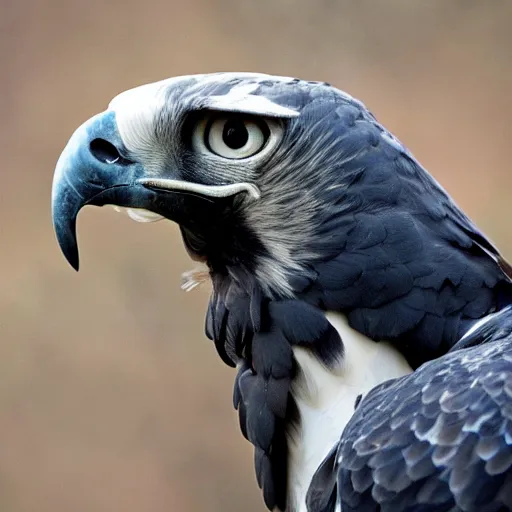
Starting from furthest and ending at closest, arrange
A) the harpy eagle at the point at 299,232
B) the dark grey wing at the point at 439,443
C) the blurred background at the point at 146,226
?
the blurred background at the point at 146,226 < the harpy eagle at the point at 299,232 < the dark grey wing at the point at 439,443

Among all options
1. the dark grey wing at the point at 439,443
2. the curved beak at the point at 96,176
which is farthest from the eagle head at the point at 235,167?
the dark grey wing at the point at 439,443

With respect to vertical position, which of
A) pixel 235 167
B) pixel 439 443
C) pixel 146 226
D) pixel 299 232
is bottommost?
pixel 439 443

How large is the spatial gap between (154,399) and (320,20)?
120 centimetres

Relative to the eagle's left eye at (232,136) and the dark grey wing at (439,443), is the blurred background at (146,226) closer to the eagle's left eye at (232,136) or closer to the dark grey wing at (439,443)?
the eagle's left eye at (232,136)

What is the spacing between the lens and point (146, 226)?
2.58 metres

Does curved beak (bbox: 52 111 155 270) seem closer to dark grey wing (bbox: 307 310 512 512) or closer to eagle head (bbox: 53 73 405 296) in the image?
eagle head (bbox: 53 73 405 296)

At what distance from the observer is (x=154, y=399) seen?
8.33ft

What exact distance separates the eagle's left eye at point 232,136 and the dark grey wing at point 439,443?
345 mm

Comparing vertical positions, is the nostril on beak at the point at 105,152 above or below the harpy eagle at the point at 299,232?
above

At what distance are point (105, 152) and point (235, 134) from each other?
160 millimetres

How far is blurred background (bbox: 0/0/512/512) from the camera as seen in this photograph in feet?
8.30

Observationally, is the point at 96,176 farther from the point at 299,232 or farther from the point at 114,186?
the point at 299,232

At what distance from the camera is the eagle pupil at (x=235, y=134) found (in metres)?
1.12

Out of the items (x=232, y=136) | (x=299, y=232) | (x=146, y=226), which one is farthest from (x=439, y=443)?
(x=146, y=226)
